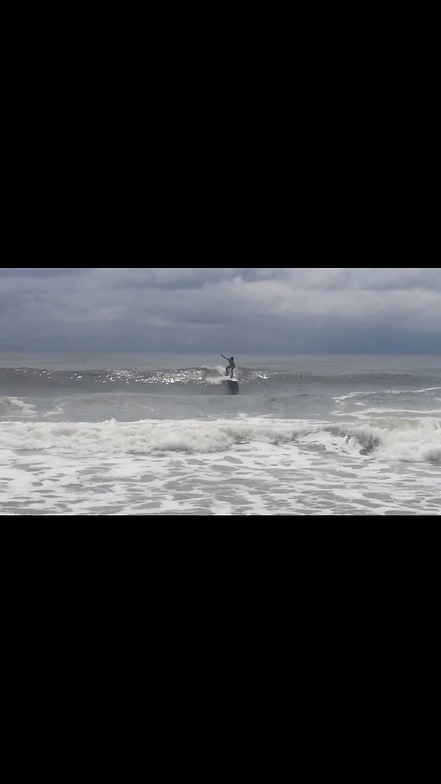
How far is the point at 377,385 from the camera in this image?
399 inches

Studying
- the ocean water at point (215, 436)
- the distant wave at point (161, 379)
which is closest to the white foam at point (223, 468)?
the ocean water at point (215, 436)

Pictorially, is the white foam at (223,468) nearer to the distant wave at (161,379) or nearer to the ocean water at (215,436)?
the ocean water at (215,436)

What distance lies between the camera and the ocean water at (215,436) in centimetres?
363

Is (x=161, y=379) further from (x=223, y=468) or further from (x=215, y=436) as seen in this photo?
(x=223, y=468)

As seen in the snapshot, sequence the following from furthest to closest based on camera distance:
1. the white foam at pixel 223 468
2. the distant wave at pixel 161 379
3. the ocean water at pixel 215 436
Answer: the distant wave at pixel 161 379 → the ocean water at pixel 215 436 → the white foam at pixel 223 468

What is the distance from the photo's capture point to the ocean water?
11.9 ft

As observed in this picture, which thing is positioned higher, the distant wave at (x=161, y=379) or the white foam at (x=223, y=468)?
the distant wave at (x=161, y=379)

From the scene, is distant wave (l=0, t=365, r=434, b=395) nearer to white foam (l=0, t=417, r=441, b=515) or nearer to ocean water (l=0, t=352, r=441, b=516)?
ocean water (l=0, t=352, r=441, b=516)

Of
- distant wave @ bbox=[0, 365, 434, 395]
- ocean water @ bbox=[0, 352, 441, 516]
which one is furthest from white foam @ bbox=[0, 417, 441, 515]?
distant wave @ bbox=[0, 365, 434, 395]
